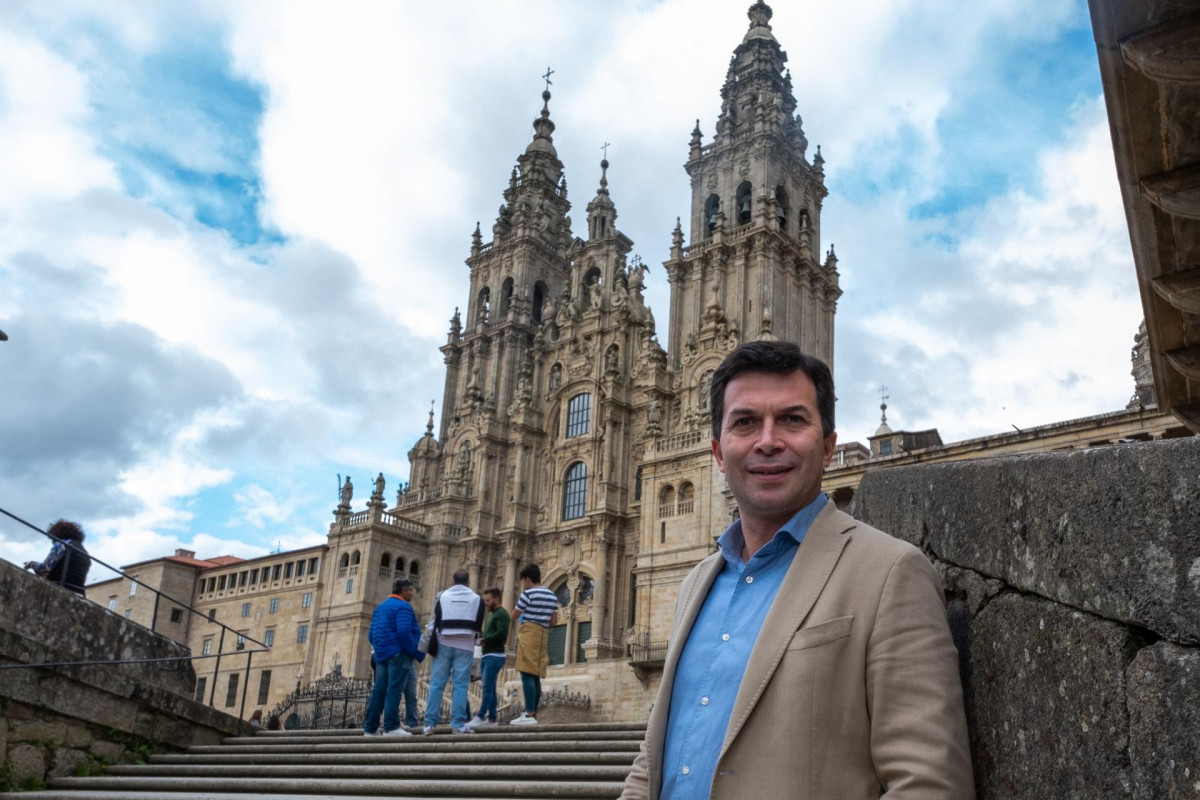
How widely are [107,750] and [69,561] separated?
7.30ft

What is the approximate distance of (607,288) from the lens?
151ft

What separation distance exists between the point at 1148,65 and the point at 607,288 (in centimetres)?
4239

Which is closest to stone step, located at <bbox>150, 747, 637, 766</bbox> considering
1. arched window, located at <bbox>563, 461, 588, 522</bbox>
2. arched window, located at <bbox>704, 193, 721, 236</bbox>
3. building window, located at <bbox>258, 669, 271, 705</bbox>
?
arched window, located at <bbox>563, 461, 588, 522</bbox>

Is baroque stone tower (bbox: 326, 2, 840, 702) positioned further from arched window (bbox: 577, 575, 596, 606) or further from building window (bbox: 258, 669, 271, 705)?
building window (bbox: 258, 669, 271, 705)

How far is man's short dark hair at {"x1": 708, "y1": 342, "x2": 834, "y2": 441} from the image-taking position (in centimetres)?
279

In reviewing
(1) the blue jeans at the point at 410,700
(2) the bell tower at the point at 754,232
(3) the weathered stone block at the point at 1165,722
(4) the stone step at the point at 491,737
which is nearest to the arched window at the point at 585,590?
(2) the bell tower at the point at 754,232

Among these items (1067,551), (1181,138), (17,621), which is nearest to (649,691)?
(17,621)

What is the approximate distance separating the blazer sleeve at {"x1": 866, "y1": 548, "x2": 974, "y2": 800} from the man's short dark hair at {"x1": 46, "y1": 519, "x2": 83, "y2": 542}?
11084 mm

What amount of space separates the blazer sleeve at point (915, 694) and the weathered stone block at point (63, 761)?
9.11 meters

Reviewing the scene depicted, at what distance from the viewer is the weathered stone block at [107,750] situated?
940cm

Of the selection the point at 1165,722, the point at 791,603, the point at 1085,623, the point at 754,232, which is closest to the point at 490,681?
the point at 791,603

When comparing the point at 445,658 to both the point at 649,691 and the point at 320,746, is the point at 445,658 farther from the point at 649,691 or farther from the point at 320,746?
the point at 649,691

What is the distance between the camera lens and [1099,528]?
1.74 metres

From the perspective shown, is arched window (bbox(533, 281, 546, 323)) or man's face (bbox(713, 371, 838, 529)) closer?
man's face (bbox(713, 371, 838, 529))
